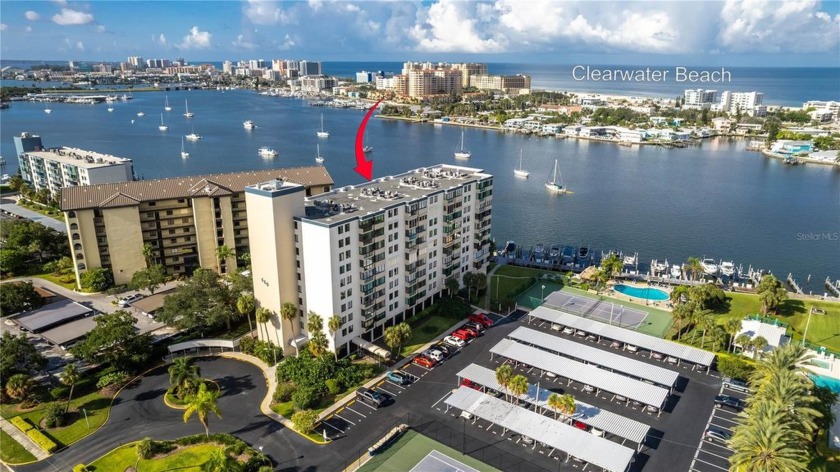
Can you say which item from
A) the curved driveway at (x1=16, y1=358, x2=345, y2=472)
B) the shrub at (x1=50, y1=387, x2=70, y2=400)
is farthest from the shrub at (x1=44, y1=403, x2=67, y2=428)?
the curved driveway at (x1=16, y1=358, x2=345, y2=472)

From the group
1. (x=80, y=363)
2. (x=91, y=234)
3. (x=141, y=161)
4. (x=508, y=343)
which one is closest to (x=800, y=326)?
(x=508, y=343)

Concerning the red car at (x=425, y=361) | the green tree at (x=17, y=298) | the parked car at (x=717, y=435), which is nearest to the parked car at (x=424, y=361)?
the red car at (x=425, y=361)

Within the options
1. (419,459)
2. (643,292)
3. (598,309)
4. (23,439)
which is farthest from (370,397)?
(643,292)

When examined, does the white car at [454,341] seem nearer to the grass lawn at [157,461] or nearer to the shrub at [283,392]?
the shrub at [283,392]

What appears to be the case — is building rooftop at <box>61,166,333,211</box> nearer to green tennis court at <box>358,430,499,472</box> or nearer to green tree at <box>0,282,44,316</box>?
green tree at <box>0,282,44,316</box>

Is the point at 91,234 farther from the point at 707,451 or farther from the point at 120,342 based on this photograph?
the point at 707,451
